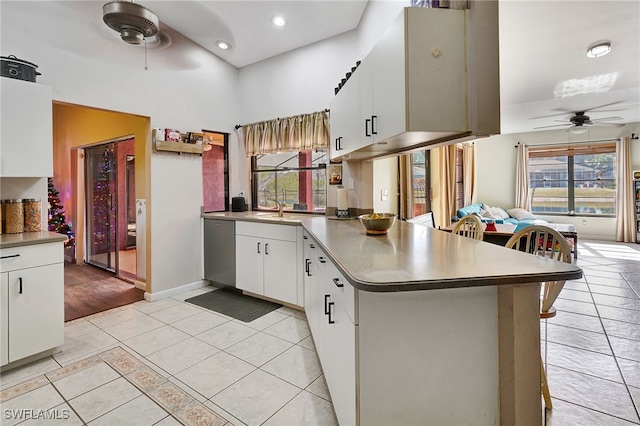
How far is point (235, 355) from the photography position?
236 cm

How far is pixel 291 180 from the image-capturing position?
409 centimetres

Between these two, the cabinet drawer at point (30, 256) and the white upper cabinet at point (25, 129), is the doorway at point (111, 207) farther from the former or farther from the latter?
the cabinet drawer at point (30, 256)

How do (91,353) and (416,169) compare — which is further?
(416,169)

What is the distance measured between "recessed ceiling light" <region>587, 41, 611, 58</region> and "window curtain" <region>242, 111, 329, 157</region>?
9.49ft

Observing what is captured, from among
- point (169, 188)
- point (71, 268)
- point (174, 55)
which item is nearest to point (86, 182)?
point (71, 268)

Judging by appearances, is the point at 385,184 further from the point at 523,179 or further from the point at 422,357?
the point at 523,179

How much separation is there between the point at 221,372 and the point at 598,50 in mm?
4759

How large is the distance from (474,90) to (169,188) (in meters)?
3.34

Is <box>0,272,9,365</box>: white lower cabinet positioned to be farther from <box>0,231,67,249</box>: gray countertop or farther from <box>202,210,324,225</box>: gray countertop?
<box>202,210,324,225</box>: gray countertop

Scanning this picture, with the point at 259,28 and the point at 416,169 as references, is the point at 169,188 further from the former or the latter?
the point at 416,169

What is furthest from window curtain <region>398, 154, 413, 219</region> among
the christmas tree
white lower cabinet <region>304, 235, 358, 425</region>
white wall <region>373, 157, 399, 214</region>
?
the christmas tree

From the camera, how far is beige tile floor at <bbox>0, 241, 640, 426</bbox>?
173 centimetres

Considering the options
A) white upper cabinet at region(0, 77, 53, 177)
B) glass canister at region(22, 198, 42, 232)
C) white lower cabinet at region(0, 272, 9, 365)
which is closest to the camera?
white lower cabinet at region(0, 272, 9, 365)

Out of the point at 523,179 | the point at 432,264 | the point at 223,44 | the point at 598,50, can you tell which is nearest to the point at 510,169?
the point at 523,179
